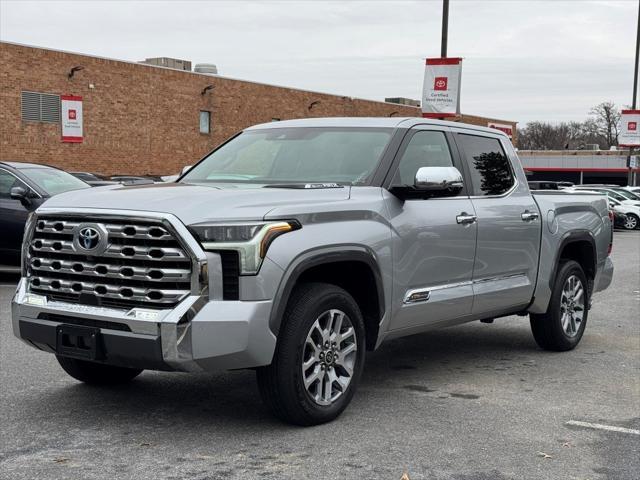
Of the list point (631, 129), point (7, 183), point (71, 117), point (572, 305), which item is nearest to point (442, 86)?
point (7, 183)

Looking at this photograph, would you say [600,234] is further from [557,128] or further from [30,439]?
[557,128]

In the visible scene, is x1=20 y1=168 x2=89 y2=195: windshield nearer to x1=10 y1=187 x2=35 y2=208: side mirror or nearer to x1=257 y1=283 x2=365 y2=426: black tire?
x1=10 y1=187 x2=35 y2=208: side mirror

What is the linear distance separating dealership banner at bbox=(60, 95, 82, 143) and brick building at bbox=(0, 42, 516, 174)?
0.80 metres

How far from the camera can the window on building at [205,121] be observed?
3931 centimetres

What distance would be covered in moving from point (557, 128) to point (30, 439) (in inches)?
4854

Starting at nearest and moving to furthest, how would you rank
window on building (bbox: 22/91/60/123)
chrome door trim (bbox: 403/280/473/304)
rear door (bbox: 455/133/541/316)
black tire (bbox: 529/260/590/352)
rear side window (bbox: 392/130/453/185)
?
chrome door trim (bbox: 403/280/473/304) < rear side window (bbox: 392/130/453/185) < rear door (bbox: 455/133/541/316) < black tire (bbox: 529/260/590/352) < window on building (bbox: 22/91/60/123)

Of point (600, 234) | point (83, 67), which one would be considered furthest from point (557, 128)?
point (600, 234)

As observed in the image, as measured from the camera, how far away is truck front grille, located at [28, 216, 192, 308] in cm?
500

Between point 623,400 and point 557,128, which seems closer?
point 623,400

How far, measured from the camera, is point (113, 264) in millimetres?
5188

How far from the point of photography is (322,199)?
5.66m

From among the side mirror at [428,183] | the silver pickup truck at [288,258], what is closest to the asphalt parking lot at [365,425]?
the silver pickup truck at [288,258]

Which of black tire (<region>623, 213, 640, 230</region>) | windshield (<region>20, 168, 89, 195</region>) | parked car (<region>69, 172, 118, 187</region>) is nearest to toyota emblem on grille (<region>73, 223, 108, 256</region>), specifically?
windshield (<region>20, 168, 89, 195</region>)

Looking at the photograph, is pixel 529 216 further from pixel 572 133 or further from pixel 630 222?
pixel 572 133
